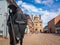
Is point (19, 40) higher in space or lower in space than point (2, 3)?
lower

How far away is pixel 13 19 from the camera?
1.46 m

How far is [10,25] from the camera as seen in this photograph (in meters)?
1.44

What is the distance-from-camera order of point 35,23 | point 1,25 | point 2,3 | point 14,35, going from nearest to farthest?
point 14,35, point 35,23, point 1,25, point 2,3

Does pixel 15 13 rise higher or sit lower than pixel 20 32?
higher

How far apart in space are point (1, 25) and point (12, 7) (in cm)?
613

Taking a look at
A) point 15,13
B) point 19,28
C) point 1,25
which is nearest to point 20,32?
point 19,28

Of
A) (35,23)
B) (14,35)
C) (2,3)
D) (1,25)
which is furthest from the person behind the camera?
(2,3)

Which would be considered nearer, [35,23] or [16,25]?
[16,25]

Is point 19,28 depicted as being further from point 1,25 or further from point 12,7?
point 1,25

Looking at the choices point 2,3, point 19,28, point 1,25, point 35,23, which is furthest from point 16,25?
point 2,3

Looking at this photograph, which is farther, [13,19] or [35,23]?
[35,23]

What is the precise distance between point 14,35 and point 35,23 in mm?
4896

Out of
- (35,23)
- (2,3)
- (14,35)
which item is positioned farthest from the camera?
(2,3)

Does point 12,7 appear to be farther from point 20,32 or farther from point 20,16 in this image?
point 20,32
